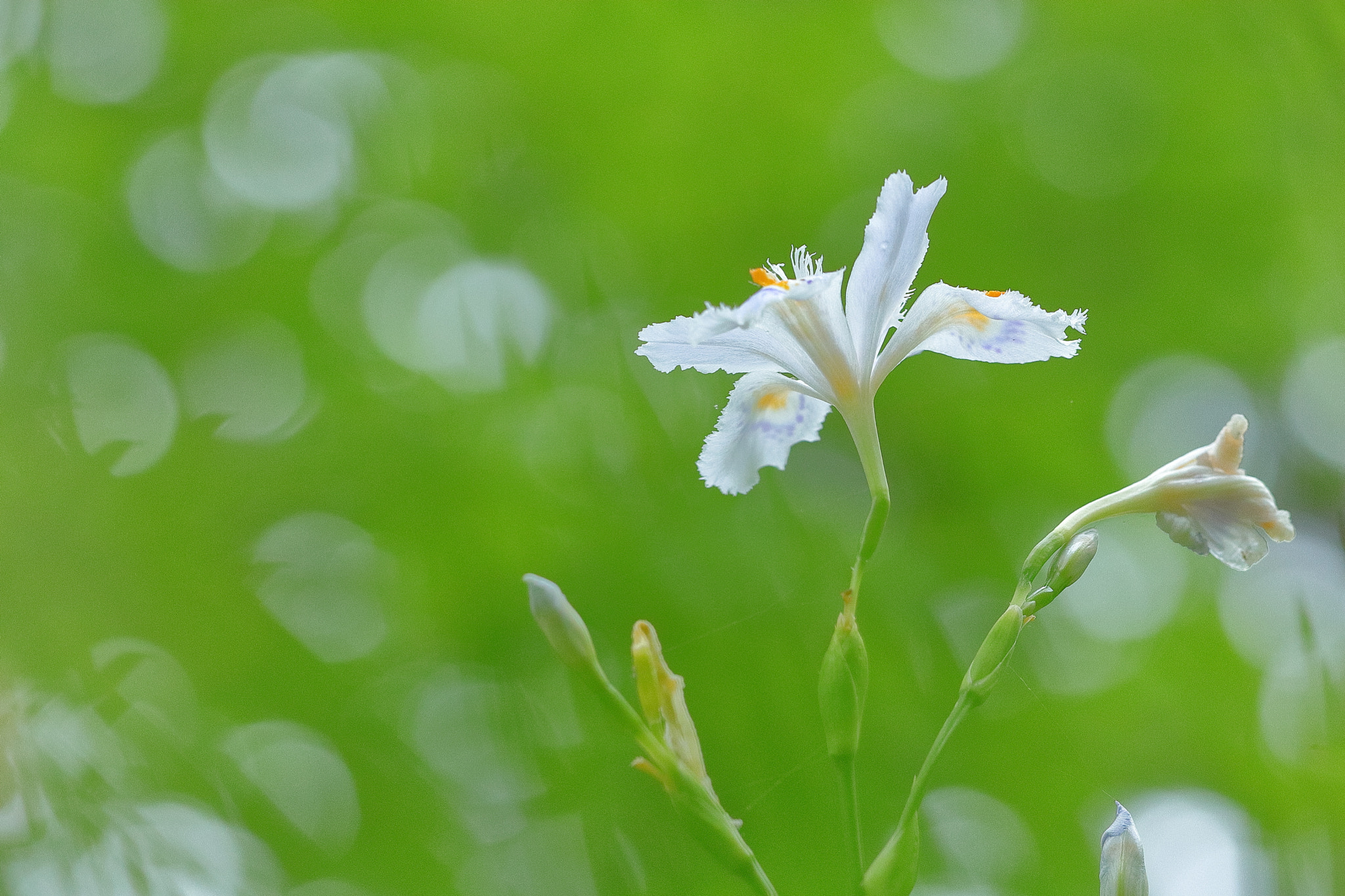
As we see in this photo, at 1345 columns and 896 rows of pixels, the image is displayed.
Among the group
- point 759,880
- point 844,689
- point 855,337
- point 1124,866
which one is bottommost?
point 1124,866

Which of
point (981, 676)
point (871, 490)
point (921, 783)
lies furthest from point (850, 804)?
point (871, 490)

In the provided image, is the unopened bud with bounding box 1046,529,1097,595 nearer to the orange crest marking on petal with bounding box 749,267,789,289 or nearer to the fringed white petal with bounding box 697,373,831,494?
the fringed white petal with bounding box 697,373,831,494

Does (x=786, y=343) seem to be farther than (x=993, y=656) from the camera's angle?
Yes

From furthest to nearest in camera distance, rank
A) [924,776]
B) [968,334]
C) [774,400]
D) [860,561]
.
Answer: [774,400], [968,334], [860,561], [924,776]

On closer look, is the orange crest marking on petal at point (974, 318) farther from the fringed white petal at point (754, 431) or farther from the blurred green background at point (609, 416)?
the blurred green background at point (609, 416)

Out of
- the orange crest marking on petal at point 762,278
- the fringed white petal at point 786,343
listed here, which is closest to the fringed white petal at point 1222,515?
the fringed white petal at point 786,343

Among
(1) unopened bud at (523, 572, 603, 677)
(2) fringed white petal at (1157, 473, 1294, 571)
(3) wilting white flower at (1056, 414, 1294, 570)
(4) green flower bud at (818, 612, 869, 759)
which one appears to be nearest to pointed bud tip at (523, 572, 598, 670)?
(1) unopened bud at (523, 572, 603, 677)

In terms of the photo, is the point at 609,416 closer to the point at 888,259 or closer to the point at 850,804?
the point at 888,259
